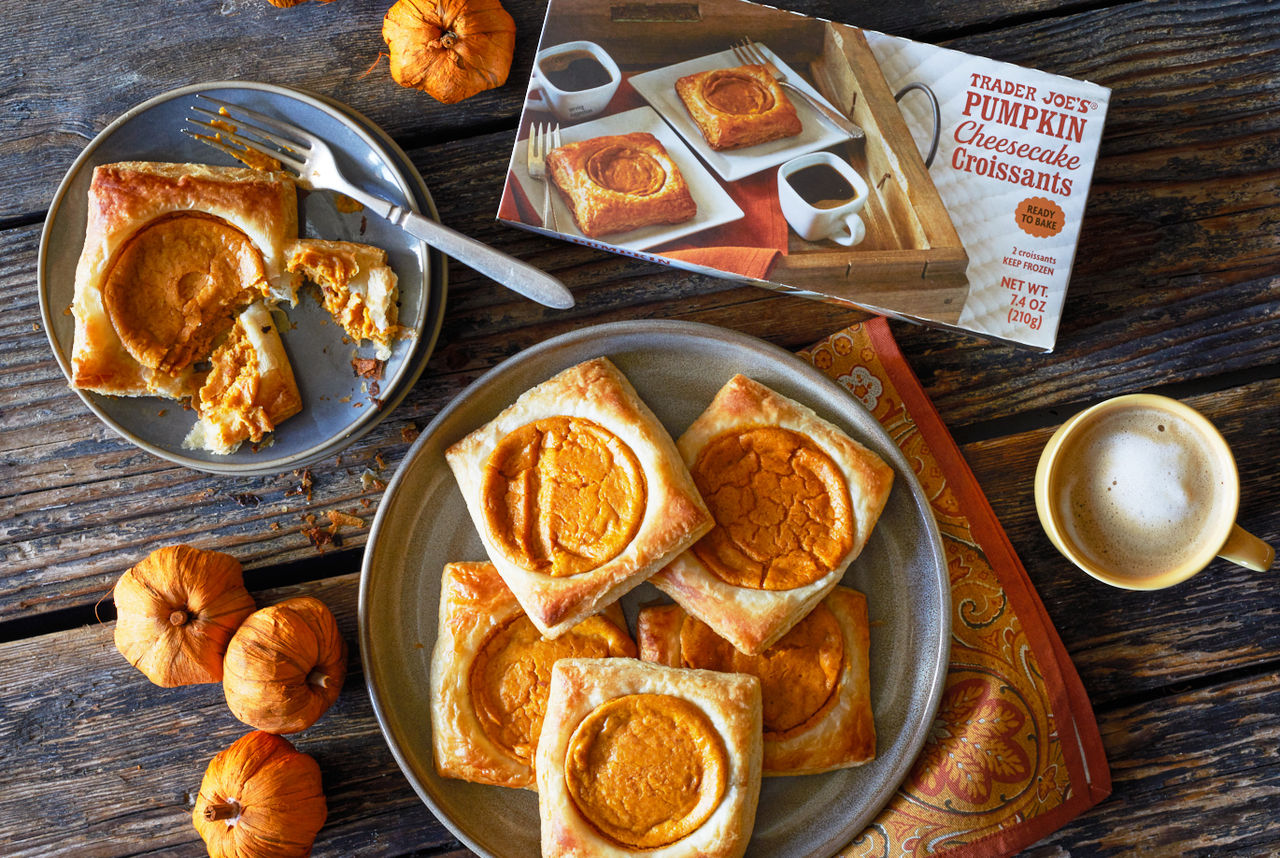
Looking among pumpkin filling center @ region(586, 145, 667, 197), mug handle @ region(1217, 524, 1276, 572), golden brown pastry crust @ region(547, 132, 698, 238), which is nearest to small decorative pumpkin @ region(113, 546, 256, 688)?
golden brown pastry crust @ region(547, 132, 698, 238)

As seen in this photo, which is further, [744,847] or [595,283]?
[595,283]

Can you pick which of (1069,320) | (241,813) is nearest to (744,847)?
(241,813)

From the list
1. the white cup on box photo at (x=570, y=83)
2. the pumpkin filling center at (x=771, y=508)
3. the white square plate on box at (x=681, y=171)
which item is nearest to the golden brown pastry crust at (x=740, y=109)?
the white square plate on box at (x=681, y=171)

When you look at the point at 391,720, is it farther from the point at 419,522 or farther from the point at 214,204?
the point at 214,204

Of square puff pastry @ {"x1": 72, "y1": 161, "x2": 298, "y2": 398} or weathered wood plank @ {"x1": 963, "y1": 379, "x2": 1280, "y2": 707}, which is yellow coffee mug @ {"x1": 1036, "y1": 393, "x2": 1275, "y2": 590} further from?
square puff pastry @ {"x1": 72, "y1": 161, "x2": 298, "y2": 398}

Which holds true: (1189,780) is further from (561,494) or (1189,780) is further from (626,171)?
(626,171)

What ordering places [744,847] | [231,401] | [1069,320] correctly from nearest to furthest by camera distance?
[744,847], [231,401], [1069,320]

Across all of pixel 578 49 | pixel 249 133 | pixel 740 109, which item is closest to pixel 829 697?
pixel 740 109
